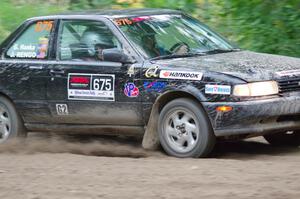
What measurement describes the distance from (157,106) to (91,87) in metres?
0.85

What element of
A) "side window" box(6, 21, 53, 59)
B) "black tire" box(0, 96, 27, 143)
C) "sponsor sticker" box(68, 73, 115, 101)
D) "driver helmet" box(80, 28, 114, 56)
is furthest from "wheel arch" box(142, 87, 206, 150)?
"black tire" box(0, 96, 27, 143)

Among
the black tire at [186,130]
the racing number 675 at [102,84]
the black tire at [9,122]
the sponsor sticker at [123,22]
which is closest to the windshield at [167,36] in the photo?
the sponsor sticker at [123,22]

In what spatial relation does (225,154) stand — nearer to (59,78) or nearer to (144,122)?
(144,122)

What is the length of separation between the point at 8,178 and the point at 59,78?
2.01 meters

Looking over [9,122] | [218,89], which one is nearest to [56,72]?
[9,122]

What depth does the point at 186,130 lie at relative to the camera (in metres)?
7.95

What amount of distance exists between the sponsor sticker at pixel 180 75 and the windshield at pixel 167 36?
442 mm

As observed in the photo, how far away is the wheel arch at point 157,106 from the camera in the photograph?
25.6 ft

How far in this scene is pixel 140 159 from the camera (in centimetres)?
792

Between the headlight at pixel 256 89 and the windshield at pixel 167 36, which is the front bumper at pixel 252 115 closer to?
the headlight at pixel 256 89

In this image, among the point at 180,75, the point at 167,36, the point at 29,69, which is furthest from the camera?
the point at 29,69

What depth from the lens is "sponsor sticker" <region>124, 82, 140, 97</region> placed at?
8258mm

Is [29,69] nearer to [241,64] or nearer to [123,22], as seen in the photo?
[123,22]

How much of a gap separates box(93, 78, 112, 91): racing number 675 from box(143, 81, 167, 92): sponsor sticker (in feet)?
1.55
